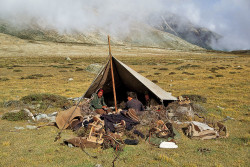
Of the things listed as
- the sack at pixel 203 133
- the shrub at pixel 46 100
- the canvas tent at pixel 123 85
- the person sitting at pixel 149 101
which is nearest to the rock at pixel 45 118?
the shrub at pixel 46 100

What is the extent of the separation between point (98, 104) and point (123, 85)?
2.41m

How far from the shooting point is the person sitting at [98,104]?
1085cm

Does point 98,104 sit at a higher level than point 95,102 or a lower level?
lower

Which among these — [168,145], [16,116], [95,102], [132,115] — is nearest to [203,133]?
[168,145]

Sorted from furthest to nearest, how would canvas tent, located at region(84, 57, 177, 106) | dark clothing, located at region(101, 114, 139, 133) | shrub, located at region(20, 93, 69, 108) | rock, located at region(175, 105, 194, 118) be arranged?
shrub, located at region(20, 93, 69, 108) < canvas tent, located at region(84, 57, 177, 106) < rock, located at region(175, 105, 194, 118) < dark clothing, located at region(101, 114, 139, 133)

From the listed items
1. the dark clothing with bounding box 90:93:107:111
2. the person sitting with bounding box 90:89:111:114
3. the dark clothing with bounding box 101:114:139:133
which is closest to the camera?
the dark clothing with bounding box 101:114:139:133

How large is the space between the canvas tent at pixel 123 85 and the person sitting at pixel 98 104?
467 millimetres

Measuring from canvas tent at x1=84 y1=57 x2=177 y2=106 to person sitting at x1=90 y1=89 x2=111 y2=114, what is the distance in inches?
18.4

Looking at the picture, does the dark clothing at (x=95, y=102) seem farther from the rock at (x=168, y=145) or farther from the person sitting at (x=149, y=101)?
the rock at (x=168, y=145)

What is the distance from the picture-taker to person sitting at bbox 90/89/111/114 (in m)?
10.9

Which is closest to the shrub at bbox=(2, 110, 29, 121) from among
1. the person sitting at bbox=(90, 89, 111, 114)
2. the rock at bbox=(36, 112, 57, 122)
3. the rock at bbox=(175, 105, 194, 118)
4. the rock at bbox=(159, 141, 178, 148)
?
the rock at bbox=(36, 112, 57, 122)

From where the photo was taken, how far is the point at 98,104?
11.4m

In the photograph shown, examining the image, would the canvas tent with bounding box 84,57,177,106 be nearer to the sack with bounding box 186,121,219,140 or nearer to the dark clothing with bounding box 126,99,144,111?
the dark clothing with bounding box 126,99,144,111

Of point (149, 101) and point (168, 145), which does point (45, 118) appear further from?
point (168, 145)
